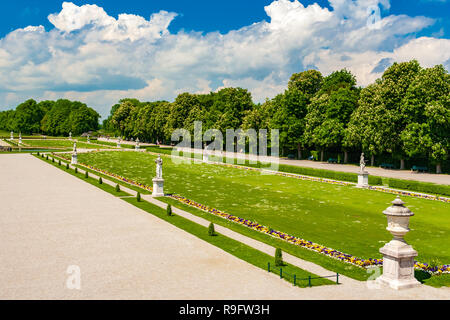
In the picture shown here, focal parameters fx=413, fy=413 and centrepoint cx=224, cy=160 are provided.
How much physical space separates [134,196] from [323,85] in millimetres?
62861

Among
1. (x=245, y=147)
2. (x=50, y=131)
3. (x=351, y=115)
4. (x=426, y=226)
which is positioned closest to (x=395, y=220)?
(x=426, y=226)

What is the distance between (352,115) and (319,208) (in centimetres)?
3868

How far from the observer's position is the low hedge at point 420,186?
36112 millimetres

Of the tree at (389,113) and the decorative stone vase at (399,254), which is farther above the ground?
the tree at (389,113)

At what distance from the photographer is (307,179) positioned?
1860 inches

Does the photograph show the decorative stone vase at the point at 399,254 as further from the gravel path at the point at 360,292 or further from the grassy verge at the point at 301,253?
the grassy verge at the point at 301,253

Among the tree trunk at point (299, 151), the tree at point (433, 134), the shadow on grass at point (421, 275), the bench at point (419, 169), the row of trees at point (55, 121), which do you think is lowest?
the shadow on grass at point (421, 275)

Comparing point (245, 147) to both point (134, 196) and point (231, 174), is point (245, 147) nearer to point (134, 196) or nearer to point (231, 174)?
point (231, 174)

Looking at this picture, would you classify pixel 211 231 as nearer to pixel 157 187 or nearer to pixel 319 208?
pixel 319 208

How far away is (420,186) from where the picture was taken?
1500 inches

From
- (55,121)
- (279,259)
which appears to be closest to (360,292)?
(279,259)

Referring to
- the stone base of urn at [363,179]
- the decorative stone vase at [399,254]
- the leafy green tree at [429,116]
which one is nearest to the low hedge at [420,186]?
the stone base of urn at [363,179]

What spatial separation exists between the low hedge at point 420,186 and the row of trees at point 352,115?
43.8ft

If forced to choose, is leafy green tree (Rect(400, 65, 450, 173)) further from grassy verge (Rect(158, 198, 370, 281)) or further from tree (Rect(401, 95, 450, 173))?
grassy verge (Rect(158, 198, 370, 281))
